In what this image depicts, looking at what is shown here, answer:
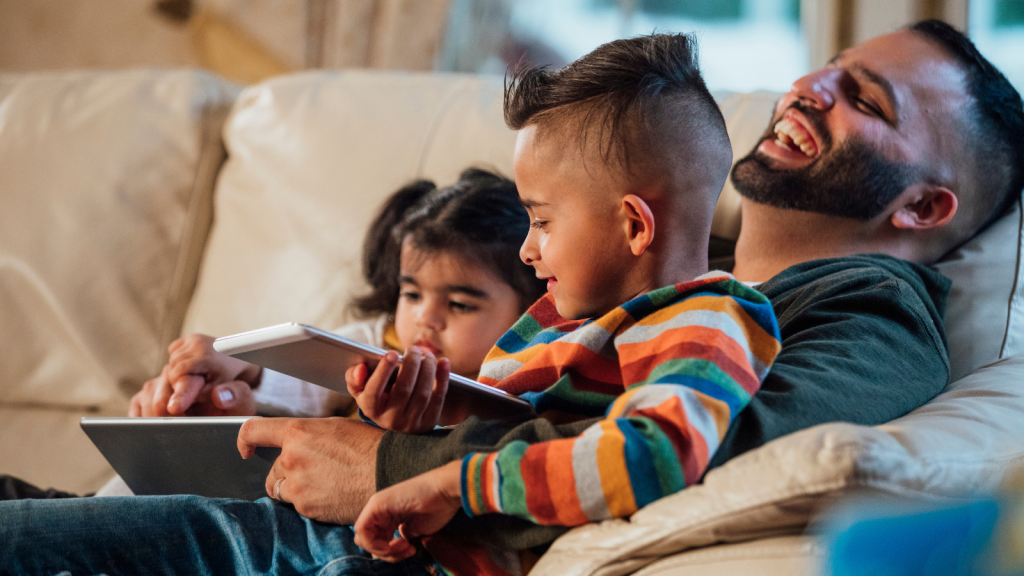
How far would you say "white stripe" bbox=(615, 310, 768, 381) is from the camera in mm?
680

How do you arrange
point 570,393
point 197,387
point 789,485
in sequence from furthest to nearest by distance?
point 197,387
point 570,393
point 789,485

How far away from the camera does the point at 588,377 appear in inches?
30.8

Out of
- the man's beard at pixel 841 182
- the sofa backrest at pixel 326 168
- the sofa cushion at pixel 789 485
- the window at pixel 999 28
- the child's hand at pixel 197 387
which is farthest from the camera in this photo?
the window at pixel 999 28

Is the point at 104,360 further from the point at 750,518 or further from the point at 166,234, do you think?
the point at 750,518

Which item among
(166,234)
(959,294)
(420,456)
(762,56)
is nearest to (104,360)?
(166,234)

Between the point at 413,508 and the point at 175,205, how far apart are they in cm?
129

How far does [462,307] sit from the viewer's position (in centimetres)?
125

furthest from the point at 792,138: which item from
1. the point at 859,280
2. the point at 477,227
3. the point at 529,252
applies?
the point at 529,252

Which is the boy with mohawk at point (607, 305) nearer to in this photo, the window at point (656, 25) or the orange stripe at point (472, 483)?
the orange stripe at point (472, 483)

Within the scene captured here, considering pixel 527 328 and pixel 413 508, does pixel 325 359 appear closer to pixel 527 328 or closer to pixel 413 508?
pixel 413 508

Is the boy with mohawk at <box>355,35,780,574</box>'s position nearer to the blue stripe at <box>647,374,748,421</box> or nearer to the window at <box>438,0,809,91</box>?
the blue stripe at <box>647,374,748,421</box>

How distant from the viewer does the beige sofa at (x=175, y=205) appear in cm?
153

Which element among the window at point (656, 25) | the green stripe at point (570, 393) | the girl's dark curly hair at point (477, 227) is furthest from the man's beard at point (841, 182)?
the window at point (656, 25)

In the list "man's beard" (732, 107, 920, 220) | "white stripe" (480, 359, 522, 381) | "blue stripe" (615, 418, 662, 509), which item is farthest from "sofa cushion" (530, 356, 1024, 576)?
"man's beard" (732, 107, 920, 220)
